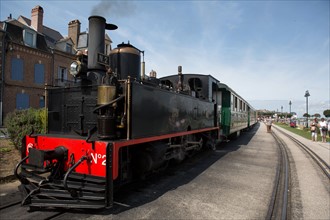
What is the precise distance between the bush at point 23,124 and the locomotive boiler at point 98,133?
2852 mm

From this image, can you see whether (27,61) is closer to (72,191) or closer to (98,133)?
(98,133)

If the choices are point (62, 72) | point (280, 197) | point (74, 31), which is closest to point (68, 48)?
point (62, 72)

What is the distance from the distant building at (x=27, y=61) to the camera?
651 inches

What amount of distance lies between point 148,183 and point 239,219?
2118 millimetres

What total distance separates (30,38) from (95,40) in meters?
17.4

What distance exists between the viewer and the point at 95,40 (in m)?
4.48

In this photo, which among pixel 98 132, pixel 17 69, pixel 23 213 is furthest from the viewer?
pixel 17 69

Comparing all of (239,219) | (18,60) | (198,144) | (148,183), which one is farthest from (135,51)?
(18,60)

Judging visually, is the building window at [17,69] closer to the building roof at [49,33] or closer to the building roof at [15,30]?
the building roof at [15,30]

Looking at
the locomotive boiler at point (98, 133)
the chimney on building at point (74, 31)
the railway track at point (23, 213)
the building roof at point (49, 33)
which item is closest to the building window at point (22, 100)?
the building roof at point (49, 33)

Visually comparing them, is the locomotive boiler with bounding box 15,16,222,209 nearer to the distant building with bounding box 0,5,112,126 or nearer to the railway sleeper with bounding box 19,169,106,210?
the railway sleeper with bounding box 19,169,106,210

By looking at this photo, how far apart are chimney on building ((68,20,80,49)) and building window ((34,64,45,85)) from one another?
18.8 feet

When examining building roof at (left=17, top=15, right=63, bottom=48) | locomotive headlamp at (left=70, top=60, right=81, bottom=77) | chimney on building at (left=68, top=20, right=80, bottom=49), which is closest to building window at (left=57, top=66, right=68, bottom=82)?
building roof at (left=17, top=15, right=63, bottom=48)

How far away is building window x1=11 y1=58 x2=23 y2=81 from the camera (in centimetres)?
1703
